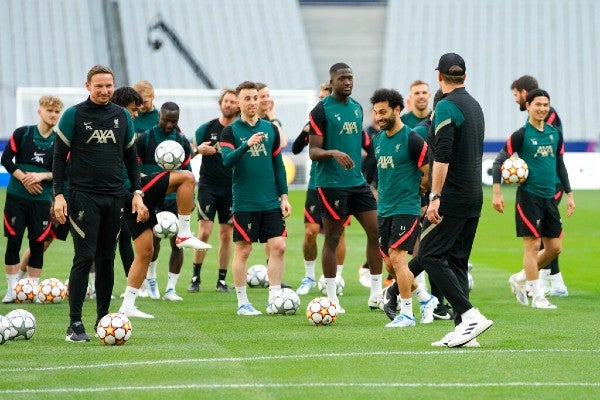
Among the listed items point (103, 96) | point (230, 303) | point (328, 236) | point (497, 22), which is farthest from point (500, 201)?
point (497, 22)

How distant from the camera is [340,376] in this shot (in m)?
9.36

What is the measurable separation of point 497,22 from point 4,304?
1535 inches

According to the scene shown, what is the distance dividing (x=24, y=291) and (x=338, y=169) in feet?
13.0

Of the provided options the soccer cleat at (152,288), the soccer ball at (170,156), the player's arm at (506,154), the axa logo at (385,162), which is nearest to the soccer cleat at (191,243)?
the soccer ball at (170,156)

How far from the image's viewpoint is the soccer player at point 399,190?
12.5m

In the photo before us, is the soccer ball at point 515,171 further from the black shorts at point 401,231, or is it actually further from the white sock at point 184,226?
the white sock at point 184,226

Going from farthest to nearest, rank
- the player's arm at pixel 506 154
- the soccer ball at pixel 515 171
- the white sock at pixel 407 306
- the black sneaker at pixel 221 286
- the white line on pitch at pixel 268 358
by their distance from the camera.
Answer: the black sneaker at pixel 221 286
the player's arm at pixel 506 154
the soccer ball at pixel 515 171
the white sock at pixel 407 306
the white line on pitch at pixel 268 358

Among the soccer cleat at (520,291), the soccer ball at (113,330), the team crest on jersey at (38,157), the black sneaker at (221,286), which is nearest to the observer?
the soccer ball at (113,330)

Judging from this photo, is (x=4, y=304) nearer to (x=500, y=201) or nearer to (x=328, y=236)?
(x=328, y=236)

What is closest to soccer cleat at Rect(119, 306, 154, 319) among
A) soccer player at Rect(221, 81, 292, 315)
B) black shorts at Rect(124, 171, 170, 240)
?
black shorts at Rect(124, 171, 170, 240)

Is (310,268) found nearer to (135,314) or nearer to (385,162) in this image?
(135,314)

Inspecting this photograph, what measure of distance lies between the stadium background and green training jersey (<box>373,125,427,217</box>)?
33246mm

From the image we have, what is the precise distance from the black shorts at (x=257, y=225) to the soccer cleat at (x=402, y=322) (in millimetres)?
1827

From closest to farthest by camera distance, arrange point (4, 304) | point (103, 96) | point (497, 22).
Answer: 1. point (103, 96)
2. point (4, 304)
3. point (497, 22)
